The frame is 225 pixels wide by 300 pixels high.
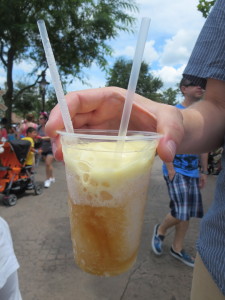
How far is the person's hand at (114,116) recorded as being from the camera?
812 millimetres

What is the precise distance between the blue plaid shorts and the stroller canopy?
3.13m

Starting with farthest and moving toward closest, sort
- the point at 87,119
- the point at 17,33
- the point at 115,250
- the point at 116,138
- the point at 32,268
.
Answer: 1. the point at 17,33
2. the point at 32,268
3. the point at 87,119
4. the point at 115,250
5. the point at 116,138

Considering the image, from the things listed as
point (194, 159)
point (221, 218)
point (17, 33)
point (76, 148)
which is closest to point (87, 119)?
point (76, 148)

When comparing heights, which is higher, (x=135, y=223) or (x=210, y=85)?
(x=210, y=85)

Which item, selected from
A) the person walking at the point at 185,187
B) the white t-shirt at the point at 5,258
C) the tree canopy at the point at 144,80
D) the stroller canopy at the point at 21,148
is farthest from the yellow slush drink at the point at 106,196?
the tree canopy at the point at 144,80

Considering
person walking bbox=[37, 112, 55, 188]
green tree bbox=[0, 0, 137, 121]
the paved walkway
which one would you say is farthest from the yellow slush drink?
green tree bbox=[0, 0, 137, 121]

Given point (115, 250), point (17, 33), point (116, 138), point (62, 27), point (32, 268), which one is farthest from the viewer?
point (62, 27)

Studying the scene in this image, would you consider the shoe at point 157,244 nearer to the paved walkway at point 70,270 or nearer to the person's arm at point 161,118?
the paved walkway at point 70,270

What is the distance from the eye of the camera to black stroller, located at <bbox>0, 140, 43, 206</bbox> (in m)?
4.74

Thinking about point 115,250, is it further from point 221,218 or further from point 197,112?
point 197,112

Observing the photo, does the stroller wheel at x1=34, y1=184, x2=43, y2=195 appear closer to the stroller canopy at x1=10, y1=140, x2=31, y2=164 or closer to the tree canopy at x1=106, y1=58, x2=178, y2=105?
the stroller canopy at x1=10, y1=140, x2=31, y2=164

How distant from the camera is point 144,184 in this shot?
0.84 metres

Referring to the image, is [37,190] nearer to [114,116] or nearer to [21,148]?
[21,148]

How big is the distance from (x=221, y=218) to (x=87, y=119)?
645mm
